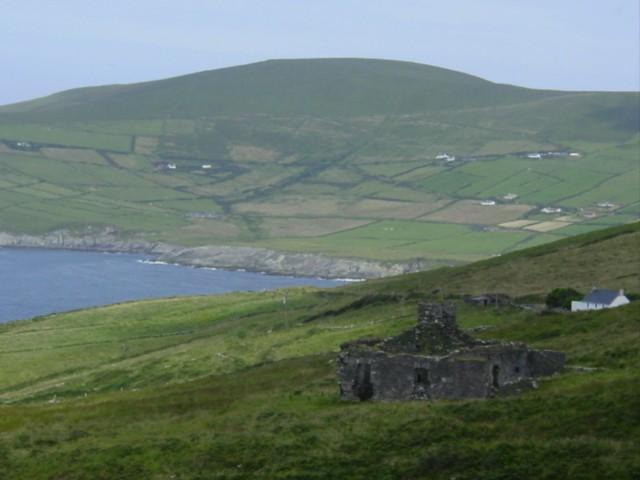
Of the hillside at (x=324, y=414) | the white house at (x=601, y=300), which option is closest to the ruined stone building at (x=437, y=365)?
the hillside at (x=324, y=414)

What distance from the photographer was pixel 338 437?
3275cm

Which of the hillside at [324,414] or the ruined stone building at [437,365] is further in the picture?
the ruined stone building at [437,365]

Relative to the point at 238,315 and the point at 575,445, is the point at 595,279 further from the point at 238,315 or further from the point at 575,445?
the point at 575,445

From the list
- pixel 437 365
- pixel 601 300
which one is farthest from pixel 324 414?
pixel 601 300

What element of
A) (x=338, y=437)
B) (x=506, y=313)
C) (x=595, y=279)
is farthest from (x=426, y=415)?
(x=595, y=279)

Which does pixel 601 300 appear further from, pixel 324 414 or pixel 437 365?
pixel 324 414

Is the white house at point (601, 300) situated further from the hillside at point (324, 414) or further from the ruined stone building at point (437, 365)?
the ruined stone building at point (437, 365)

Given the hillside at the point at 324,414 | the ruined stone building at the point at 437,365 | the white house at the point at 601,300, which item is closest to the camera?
the hillside at the point at 324,414

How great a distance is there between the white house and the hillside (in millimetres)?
4213

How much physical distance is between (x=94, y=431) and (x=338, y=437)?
39.9 feet

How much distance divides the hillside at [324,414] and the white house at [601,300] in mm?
4213

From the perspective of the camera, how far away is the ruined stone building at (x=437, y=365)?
37.1 metres

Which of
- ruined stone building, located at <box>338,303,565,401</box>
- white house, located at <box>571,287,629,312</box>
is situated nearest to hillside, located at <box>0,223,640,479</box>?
ruined stone building, located at <box>338,303,565,401</box>

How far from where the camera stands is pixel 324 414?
36562 millimetres
